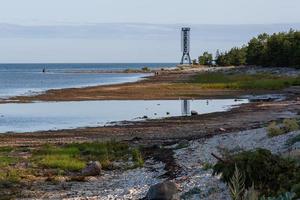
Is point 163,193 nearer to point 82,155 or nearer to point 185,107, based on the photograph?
point 82,155

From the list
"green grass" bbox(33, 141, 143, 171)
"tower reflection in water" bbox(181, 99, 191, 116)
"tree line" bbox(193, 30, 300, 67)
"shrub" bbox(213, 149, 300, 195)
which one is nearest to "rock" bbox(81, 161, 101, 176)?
"green grass" bbox(33, 141, 143, 171)

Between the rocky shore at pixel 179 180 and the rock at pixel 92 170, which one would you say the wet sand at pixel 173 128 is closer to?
the rocky shore at pixel 179 180

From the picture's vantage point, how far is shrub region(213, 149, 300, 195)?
11.6m

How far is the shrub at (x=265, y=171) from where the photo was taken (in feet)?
38.2

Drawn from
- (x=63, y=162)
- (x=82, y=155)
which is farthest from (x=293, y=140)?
(x=82, y=155)

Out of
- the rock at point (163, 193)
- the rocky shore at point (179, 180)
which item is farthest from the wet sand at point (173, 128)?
the rock at point (163, 193)

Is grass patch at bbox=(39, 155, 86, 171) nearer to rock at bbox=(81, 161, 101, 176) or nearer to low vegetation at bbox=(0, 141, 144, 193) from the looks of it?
low vegetation at bbox=(0, 141, 144, 193)

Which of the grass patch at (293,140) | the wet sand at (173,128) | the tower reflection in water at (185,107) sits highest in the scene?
the grass patch at (293,140)

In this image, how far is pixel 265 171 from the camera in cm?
1189

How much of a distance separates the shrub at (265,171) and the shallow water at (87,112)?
19.6 metres

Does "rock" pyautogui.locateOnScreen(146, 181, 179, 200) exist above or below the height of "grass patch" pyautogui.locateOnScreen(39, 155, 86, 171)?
above

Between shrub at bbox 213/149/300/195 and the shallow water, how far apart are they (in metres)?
19.6

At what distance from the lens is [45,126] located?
3238 cm

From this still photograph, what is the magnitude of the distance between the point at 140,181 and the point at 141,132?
37.5 ft
